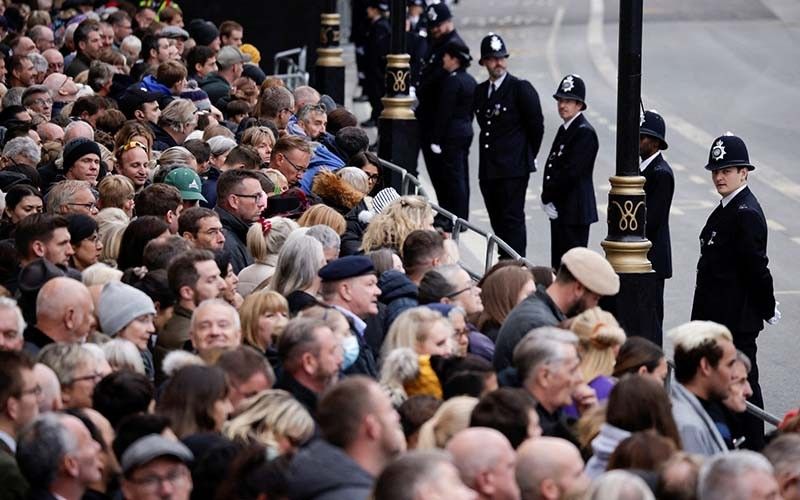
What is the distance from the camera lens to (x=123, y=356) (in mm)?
9328

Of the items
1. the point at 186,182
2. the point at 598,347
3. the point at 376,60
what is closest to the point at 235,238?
the point at 186,182

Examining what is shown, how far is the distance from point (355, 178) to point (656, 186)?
2.35 metres

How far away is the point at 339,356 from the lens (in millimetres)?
8922

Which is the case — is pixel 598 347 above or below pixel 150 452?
below

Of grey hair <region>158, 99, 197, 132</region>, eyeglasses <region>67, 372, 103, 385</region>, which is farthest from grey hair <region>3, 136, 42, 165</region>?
eyeglasses <region>67, 372, 103, 385</region>

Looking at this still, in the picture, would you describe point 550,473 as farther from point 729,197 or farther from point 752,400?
point 729,197

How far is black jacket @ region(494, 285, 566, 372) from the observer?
9961 millimetres

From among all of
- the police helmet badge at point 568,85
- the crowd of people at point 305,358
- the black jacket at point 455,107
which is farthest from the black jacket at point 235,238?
the black jacket at point 455,107

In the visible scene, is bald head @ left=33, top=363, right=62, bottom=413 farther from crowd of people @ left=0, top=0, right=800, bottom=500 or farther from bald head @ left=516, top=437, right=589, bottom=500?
bald head @ left=516, top=437, right=589, bottom=500

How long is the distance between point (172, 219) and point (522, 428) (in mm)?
5178

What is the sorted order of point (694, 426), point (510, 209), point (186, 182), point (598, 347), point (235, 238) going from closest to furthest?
point (694, 426), point (598, 347), point (235, 238), point (186, 182), point (510, 209)

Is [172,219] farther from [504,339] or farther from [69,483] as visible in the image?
[69,483]

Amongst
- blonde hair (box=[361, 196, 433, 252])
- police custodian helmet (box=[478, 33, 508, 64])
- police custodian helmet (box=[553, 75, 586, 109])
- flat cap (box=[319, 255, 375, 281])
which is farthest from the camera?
police custodian helmet (box=[478, 33, 508, 64])

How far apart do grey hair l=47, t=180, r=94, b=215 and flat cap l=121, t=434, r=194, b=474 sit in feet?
17.2
